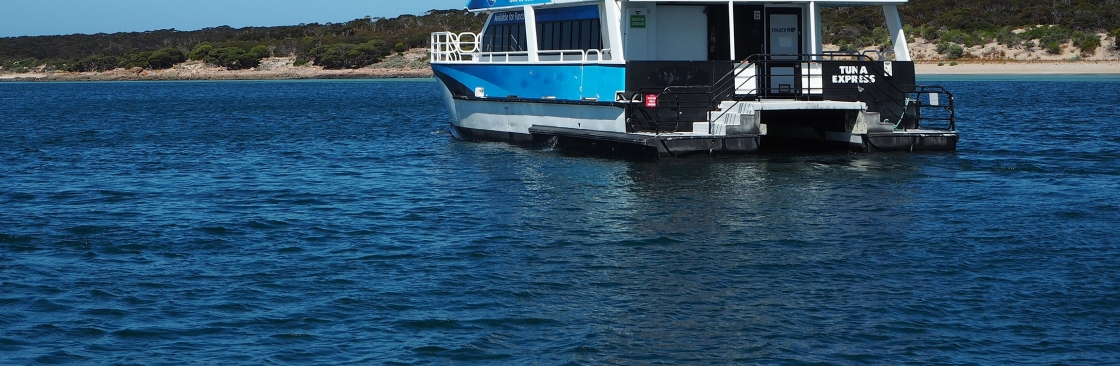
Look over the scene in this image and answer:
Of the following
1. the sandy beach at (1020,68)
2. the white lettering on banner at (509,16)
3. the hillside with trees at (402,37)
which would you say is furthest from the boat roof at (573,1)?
the hillside with trees at (402,37)

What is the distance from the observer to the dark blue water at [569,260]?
29.6ft

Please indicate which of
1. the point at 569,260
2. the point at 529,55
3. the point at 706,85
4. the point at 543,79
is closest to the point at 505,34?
the point at 529,55

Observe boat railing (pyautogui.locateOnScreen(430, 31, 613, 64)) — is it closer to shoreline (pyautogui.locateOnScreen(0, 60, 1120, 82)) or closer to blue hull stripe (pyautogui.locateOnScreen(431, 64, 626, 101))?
blue hull stripe (pyautogui.locateOnScreen(431, 64, 626, 101))

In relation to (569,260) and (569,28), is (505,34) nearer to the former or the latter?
(569,28)

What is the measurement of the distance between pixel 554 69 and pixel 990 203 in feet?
30.2

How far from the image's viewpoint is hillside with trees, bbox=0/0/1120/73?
241 ft

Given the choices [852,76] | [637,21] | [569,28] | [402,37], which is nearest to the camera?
[852,76]

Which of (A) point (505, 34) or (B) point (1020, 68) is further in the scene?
(B) point (1020, 68)

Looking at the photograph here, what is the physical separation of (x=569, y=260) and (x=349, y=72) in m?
87.0

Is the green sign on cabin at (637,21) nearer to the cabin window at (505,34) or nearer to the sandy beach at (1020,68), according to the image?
the cabin window at (505,34)

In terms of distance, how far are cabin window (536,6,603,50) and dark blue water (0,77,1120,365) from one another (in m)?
2.47

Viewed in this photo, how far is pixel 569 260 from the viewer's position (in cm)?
1195

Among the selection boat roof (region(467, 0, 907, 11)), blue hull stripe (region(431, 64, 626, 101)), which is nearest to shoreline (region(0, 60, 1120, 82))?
boat roof (region(467, 0, 907, 11))

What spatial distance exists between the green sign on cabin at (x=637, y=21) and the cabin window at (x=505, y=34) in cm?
451
